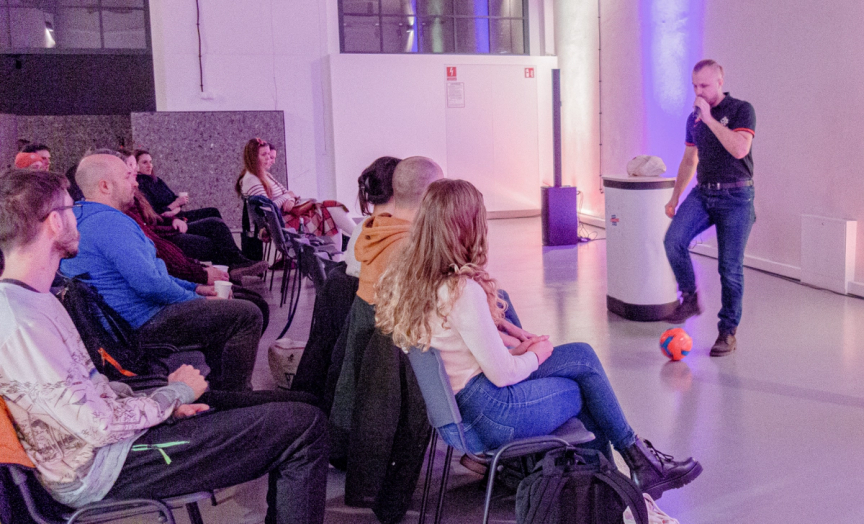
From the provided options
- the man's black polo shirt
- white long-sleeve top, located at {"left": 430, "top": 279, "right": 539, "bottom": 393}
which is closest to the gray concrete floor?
white long-sleeve top, located at {"left": 430, "top": 279, "right": 539, "bottom": 393}

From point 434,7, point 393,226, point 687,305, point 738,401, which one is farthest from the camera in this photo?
point 434,7

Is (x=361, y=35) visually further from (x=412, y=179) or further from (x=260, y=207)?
(x=412, y=179)

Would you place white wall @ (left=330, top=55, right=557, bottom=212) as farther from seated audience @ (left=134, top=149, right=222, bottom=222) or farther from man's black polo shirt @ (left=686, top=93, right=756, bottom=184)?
man's black polo shirt @ (left=686, top=93, right=756, bottom=184)

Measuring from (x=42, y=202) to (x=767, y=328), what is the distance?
413 centimetres

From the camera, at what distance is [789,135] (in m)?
6.08

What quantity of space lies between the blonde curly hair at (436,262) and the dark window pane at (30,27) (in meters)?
9.53

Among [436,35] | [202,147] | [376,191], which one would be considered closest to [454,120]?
[436,35]

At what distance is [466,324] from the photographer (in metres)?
1.99

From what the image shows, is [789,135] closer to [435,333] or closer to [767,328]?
[767,328]

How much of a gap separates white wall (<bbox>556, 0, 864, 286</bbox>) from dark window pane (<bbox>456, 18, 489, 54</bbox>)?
3.43 meters

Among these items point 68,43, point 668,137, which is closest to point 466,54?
point 668,137

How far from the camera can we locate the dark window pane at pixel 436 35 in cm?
1110

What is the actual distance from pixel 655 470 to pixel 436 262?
102 cm

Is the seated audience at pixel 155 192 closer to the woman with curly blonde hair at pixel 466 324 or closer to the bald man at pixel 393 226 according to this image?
the bald man at pixel 393 226
